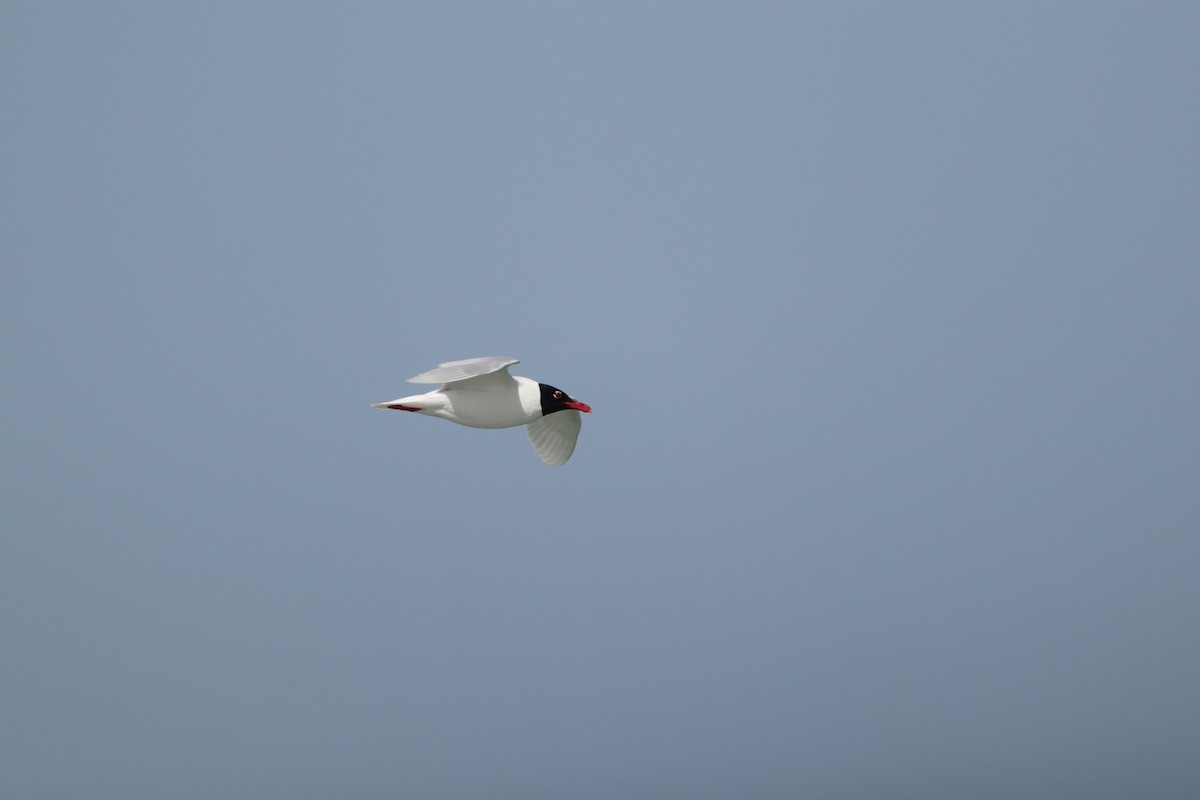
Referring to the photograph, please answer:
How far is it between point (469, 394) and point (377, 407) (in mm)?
485

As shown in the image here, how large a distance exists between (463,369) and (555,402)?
887 mm

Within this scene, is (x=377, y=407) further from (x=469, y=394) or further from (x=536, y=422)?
(x=536, y=422)

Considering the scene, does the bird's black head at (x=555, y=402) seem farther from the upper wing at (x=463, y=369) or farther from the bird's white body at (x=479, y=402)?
the upper wing at (x=463, y=369)

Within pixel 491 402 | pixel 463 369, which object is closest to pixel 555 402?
pixel 491 402

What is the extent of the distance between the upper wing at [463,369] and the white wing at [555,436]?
1162mm

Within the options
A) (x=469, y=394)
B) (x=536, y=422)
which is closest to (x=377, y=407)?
(x=469, y=394)

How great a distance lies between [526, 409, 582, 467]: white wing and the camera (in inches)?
289

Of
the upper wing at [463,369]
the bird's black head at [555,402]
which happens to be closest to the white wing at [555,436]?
the bird's black head at [555,402]

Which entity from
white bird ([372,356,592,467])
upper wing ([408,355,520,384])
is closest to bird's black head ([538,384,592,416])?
white bird ([372,356,592,467])

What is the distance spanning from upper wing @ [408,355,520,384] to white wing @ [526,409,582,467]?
1.16 metres

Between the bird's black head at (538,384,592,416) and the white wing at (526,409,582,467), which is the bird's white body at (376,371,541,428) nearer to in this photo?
the bird's black head at (538,384,592,416)

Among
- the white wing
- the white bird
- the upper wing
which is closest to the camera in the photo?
the upper wing

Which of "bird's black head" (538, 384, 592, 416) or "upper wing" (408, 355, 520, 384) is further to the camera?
"bird's black head" (538, 384, 592, 416)

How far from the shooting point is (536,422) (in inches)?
290
